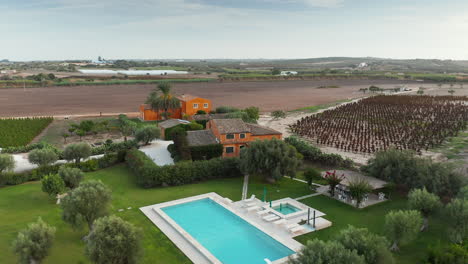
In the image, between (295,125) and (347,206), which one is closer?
(347,206)

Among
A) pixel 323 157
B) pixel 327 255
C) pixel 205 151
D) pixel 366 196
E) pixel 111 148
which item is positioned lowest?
pixel 111 148

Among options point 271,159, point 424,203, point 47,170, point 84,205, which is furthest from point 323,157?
point 47,170

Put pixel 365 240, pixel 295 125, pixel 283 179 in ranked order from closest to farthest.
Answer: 1. pixel 365 240
2. pixel 283 179
3. pixel 295 125

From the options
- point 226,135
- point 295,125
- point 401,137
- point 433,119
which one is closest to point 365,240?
point 226,135

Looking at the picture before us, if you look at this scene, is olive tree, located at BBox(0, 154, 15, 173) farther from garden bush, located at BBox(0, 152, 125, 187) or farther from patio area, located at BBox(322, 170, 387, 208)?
patio area, located at BBox(322, 170, 387, 208)

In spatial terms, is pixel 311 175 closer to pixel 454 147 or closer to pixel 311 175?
pixel 311 175

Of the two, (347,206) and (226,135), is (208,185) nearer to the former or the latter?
(226,135)

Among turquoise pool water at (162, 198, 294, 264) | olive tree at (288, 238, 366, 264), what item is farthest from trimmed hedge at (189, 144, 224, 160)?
olive tree at (288, 238, 366, 264)

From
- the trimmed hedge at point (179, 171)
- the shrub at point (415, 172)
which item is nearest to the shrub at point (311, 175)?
the shrub at point (415, 172)
